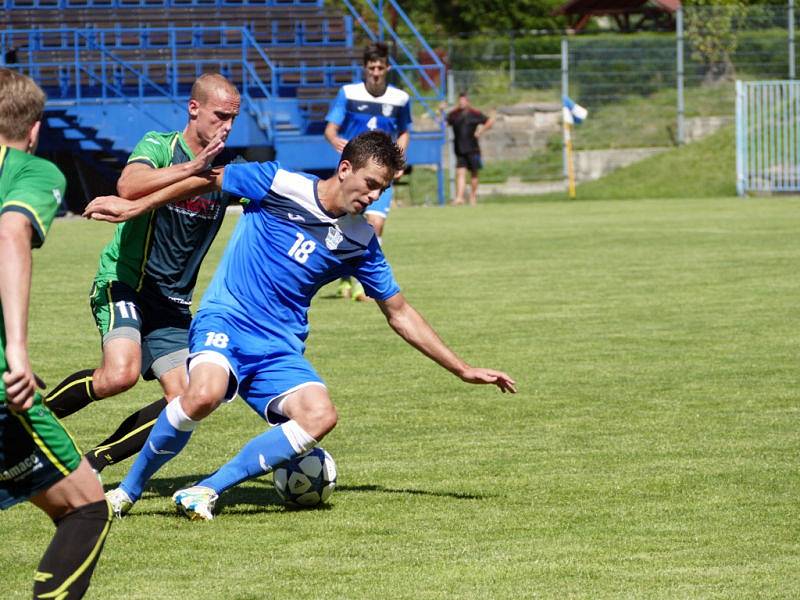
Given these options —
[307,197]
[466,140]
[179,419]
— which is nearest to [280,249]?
[307,197]

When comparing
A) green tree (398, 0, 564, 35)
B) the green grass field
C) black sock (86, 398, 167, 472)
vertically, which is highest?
green tree (398, 0, 564, 35)

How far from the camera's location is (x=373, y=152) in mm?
5500

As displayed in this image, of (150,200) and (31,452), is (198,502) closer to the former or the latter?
(150,200)

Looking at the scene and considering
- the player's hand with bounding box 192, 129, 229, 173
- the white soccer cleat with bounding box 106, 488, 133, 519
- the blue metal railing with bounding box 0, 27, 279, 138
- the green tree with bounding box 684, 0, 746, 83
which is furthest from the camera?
the green tree with bounding box 684, 0, 746, 83

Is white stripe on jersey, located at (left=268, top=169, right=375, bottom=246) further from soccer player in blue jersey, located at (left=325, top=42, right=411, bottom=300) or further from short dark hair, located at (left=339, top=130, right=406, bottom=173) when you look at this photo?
soccer player in blue jersey, located at (left=325, top=42, right=411, bottom=300)

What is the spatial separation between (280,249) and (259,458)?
84cm

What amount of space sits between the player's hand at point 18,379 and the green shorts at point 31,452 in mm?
123

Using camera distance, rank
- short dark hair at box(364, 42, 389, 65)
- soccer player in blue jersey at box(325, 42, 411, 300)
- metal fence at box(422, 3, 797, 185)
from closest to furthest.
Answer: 1. short dark hair at box(364, 42, 389, 65)
2. soccer player in blue jersey at box(325, 42, 411, 300)
3. metal fence at box(422, 3, 797, 185)

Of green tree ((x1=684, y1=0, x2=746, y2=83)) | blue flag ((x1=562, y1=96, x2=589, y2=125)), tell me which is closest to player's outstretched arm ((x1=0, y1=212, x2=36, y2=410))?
blue flag ((x1=562, y1=96, x2=589, y2=125))

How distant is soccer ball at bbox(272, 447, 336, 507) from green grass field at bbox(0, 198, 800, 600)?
7cm

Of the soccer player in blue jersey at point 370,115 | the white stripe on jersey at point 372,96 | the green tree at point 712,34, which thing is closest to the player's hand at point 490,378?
the soccer player in blue jersey at point 370,115

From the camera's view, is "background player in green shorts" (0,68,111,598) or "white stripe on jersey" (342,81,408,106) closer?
"background player in green shorts" (0,68,111,598)

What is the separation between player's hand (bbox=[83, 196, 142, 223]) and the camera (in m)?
5.05

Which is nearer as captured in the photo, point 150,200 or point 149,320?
point 150,200
